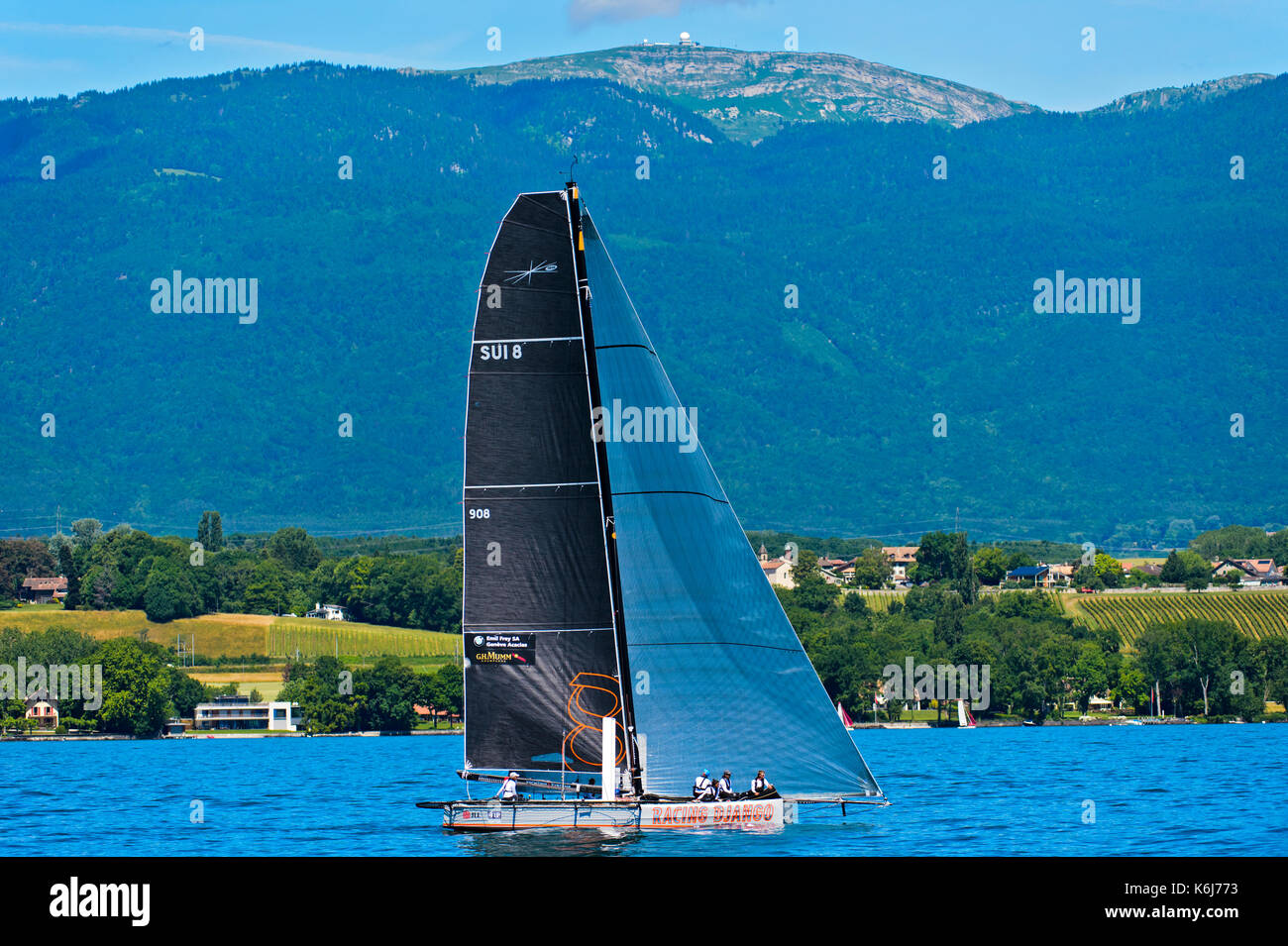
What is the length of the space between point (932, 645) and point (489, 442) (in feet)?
439

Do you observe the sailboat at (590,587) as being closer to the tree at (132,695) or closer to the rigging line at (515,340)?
the rigging line at (515,340)

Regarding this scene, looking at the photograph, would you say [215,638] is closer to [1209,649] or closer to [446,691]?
[446,691]

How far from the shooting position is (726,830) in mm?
35781

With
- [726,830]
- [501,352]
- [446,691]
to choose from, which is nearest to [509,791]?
[726,830]

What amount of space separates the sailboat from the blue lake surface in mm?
1773

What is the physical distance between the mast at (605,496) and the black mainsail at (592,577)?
0.04 metres

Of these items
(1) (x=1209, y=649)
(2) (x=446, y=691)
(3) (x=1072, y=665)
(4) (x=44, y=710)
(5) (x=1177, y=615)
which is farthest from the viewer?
(5) (x=1177, y=615)

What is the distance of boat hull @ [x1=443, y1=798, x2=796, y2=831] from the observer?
35906mm

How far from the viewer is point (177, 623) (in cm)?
19850

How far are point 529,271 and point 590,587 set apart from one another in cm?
634

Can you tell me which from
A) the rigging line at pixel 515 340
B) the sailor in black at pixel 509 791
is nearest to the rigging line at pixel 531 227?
the rigging line at pixel 515 340

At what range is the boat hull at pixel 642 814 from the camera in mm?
35906
